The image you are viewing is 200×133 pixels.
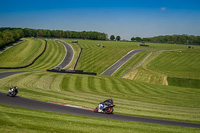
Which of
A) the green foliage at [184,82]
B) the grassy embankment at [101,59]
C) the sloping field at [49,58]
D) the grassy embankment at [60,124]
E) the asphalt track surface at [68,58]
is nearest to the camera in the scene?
the grassy embankment at [60,124]

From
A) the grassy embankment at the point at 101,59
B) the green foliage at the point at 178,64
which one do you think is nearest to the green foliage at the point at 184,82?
the green foliage at the point at 178,64

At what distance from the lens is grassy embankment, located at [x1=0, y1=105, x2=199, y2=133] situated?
1368cm

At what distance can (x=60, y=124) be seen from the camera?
592 inches

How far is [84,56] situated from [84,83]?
50093 millimetres

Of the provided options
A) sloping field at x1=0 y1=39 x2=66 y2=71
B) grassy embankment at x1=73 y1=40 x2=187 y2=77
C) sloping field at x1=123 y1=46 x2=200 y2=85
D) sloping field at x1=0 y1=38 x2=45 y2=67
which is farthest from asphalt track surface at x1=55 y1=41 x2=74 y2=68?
sloping field at x1=123 y1=46 x2=200 y2=85

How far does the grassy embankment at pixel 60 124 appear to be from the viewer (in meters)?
13.7

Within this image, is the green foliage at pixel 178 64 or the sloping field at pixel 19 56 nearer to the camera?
the green foliage at pixel 178 64

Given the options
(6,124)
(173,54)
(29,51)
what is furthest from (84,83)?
(29,51)

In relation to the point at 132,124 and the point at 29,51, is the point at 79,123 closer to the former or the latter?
the point at 132,124

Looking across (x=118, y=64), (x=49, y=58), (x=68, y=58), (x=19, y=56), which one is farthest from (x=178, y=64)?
(x=19, y=56)

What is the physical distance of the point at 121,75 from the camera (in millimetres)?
66688

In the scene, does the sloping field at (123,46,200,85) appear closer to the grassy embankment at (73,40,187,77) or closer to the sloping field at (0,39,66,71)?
the grassy embankment at (73,40,187,77)

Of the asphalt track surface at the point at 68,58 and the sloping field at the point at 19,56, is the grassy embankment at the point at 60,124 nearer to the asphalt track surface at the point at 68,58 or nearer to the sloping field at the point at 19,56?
the asphalt track surface at the point at 68,58

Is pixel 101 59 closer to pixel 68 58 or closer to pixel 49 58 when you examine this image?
pixel 68 58
